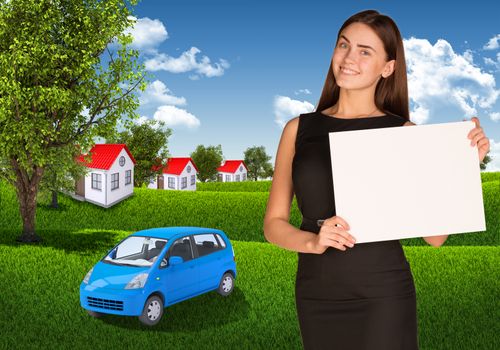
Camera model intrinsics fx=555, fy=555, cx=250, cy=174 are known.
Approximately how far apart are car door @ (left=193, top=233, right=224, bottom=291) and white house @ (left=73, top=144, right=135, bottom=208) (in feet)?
87.8

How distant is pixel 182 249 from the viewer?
37.8 feet

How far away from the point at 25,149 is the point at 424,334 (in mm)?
18319

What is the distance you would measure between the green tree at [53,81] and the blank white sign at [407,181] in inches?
804

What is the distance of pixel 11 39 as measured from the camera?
75.6ft

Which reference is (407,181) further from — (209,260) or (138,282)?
(209,260)

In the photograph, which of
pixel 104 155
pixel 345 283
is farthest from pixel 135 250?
pixel 104 155

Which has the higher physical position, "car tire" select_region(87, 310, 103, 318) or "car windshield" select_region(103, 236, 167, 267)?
"car windshield" select_region(103, 236, 167, 267)

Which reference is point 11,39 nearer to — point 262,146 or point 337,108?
point 337,108

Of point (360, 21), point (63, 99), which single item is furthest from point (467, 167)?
point (63, 99)

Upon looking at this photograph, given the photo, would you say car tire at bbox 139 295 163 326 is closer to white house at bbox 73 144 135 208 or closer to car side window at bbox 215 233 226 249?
car side window at bbox 215 233 226 249

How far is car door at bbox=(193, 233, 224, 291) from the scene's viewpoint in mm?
11844

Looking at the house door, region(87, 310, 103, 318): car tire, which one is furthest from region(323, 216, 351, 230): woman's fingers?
the house door

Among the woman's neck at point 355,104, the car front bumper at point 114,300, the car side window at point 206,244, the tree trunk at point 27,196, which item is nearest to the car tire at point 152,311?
the car front bumper at point 114,300

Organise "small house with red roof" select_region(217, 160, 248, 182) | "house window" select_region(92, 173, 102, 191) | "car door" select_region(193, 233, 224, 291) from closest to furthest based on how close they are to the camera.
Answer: "car door" select_region(193, 233, 224, 291), "house window" select_region(92, 173, 102, 191), "small house with red roof" select_region(217, 160, 248, 182)
